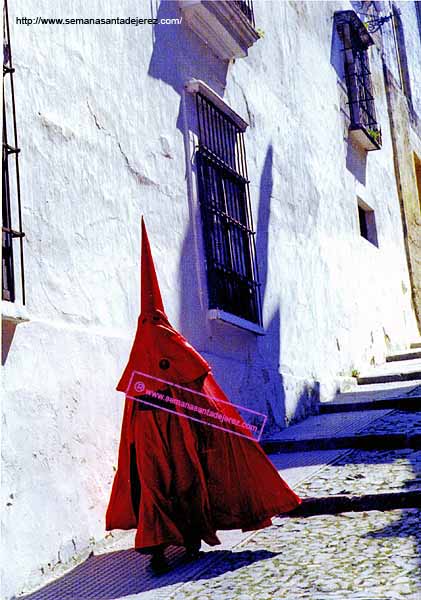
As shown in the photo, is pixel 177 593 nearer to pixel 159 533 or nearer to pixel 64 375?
pixel 159 533

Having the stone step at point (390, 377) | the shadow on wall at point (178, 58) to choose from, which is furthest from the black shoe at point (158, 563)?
the stone step at point (390, 377)

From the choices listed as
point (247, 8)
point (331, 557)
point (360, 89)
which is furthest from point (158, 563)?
point (360, 89)

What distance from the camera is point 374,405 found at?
6.95 m

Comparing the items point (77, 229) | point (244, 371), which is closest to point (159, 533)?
point (77, 229)

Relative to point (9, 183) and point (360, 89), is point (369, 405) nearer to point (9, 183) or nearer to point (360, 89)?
point (9, 183)

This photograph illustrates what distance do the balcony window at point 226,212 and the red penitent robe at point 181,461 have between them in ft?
6.94

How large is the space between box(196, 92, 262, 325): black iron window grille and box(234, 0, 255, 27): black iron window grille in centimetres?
90

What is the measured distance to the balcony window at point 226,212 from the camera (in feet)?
19.4

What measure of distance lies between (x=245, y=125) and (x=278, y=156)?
872 millimetres

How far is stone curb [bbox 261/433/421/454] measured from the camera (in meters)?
5.43

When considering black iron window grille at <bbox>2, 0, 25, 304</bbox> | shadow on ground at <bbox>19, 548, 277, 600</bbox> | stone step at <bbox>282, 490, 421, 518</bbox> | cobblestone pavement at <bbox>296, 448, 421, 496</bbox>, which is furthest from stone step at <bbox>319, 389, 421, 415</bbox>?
black iron window grille at <bbox>2, 0, 25, 304</bbox>

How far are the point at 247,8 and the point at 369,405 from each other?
331 centimetres

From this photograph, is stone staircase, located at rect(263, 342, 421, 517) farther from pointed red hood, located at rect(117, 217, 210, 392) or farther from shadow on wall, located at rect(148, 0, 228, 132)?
shadow on wall, located at rect(148, 0, 228, 132)

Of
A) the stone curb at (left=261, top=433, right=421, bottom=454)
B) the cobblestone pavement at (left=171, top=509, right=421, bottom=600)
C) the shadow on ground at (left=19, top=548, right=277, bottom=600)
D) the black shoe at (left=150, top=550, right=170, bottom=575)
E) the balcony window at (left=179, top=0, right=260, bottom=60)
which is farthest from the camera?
the balcony window at (left=179, top=0, right=260, bottom=60)
